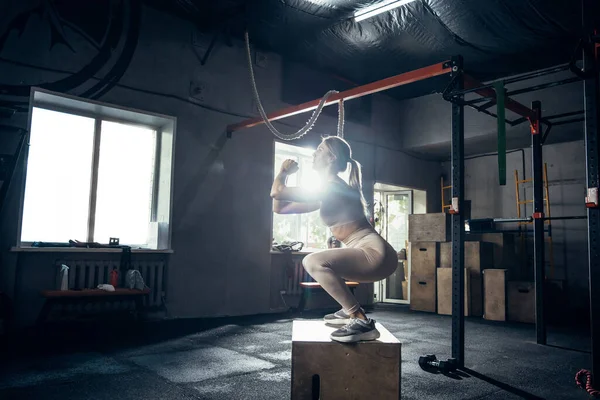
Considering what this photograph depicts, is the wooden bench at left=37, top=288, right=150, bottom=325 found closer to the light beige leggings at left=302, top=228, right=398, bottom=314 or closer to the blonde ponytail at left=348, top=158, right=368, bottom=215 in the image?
the light beige leggings at left=302, top=228, right=398, bottom=314

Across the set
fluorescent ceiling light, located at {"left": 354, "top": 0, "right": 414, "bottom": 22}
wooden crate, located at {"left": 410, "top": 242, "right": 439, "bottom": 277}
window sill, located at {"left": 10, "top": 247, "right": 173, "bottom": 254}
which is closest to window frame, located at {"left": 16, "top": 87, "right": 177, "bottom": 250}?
window sill, located at {"left": 10, "top": 247, "right": 173, "bottom": 254}

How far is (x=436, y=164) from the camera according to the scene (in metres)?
9.52

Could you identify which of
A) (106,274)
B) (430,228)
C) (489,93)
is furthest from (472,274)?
(106,274)

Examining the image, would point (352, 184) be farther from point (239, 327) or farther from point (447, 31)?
point (447, 31)

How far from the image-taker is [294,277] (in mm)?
6863

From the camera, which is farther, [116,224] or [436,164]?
[436,164]

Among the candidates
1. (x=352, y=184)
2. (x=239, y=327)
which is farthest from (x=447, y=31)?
(x=239, y=327)

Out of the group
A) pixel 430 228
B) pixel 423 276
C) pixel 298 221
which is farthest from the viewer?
pixel 430 228

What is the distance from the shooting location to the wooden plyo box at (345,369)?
230 cm

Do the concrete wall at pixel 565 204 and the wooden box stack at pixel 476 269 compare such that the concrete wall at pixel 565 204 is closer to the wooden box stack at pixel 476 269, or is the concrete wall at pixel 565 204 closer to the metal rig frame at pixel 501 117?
the wooden box stack at pixel 476 269

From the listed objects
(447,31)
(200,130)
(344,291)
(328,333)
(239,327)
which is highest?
(447,31)

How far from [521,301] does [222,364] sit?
4.72 meters

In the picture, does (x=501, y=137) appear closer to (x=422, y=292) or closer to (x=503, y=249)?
(x=503, y=249)

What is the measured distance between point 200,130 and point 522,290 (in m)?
4.95
